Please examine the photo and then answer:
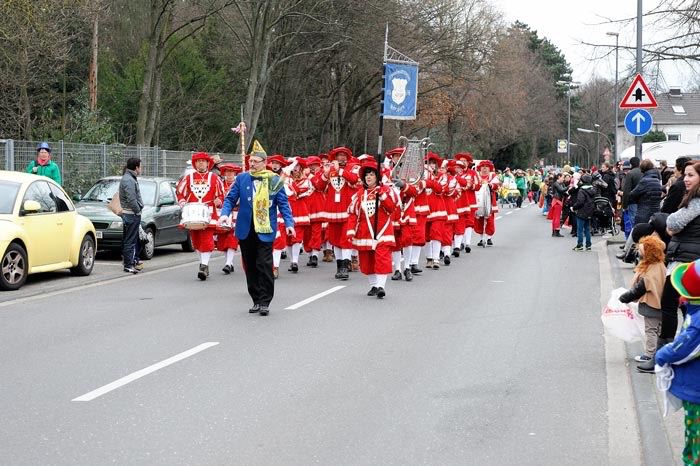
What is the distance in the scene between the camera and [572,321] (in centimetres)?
1151

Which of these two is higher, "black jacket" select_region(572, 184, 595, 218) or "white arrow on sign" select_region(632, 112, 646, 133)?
"white arrow on sign" select_region(632, 112, 646, 133)

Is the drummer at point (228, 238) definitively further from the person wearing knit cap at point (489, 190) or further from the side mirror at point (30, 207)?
the person wearing knit cap at point (489, 190)

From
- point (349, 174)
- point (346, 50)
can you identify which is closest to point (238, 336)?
point (349, 174)

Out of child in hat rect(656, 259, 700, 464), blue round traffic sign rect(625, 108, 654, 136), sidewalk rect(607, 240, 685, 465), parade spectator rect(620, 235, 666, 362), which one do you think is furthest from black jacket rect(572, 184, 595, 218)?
child in hat rect(656, 259, 700, 464)

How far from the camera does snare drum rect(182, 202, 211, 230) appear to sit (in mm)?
14641

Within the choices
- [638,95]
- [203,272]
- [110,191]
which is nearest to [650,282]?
[203,272]

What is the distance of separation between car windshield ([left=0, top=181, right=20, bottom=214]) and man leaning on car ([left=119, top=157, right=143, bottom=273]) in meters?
2.18

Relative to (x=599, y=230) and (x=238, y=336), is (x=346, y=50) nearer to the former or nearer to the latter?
(x=599, y=230)

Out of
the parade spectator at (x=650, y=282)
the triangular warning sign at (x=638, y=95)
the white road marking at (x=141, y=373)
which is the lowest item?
the white road marking at (x=141, y=373)

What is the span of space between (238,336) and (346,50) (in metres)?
32.6

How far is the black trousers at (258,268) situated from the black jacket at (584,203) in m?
11.7

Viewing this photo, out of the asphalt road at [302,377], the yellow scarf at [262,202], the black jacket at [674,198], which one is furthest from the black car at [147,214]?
the black jacket at [674,198]

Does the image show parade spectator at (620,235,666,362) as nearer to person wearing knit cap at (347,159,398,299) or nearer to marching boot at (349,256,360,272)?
person wearing knit cap at (347,159,398,299)

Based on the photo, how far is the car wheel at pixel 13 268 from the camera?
13.2 m
